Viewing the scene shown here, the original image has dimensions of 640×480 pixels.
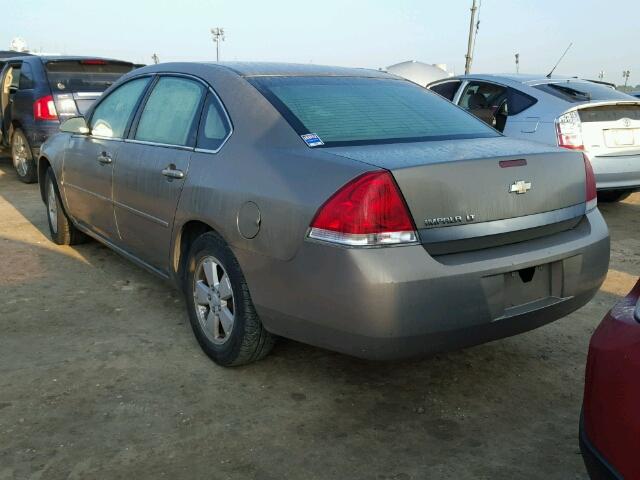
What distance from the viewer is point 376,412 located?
2.79m

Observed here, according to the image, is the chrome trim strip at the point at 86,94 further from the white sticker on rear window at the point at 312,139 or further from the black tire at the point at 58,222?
the white sticker on rear window at the point at 312,139

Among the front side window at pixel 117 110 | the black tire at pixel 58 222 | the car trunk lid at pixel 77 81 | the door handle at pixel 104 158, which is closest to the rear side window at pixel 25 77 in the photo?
the car trunk lid at pixel 77 81

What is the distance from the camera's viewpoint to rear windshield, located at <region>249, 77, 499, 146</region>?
290 centimetres

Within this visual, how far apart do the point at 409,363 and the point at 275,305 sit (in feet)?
3.19

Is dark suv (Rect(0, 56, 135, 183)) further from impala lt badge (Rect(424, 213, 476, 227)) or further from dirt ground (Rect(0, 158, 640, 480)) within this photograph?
impala lt badge (Rect(424, 213, 476, 227))

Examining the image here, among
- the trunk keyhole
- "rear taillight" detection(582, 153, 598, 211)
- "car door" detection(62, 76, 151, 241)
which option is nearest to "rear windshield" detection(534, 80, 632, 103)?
"rear taillight" detection(582, 153, 598, 211)

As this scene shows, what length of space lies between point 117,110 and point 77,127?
1.51 feet

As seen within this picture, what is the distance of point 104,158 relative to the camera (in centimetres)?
410

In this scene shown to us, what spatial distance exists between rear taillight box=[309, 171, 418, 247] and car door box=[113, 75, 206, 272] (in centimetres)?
118

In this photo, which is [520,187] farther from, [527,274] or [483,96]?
[483,96]

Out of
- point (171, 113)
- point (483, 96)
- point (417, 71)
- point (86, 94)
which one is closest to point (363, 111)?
point (171, 113)

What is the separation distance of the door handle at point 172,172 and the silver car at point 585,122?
425cm

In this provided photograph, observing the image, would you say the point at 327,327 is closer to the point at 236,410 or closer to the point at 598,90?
the point at 236,410

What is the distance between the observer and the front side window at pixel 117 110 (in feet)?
13.3
